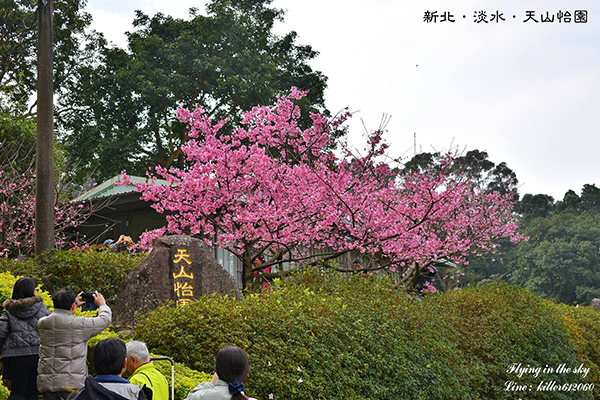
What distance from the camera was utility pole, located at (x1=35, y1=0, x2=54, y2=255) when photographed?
8.59 m

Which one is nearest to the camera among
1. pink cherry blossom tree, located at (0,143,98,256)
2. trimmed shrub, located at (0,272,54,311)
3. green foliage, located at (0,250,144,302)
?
trimmed shrub, located at (0,272,54,311)

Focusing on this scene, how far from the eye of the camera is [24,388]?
16.9ft

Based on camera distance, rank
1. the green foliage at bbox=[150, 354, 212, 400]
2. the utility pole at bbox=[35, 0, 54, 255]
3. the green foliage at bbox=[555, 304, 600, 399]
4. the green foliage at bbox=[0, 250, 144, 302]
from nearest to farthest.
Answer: the green foliage at bbox=[150, 354, 212, 400] < the green foliage at bbox=[0, 250, 144, 302] < the utility pole at bbox=[35, 0, 54, 255] < the green foliage at bbox=[555, 304, 600, 399]

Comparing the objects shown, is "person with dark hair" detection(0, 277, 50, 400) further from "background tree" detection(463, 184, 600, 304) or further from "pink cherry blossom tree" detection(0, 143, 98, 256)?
"background tree" detection(463, 184, 600, 304)

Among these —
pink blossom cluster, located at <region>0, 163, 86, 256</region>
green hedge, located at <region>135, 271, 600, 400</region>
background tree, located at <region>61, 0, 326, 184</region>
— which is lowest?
green hedge, located at <region>135, 271, 600, 400</region>

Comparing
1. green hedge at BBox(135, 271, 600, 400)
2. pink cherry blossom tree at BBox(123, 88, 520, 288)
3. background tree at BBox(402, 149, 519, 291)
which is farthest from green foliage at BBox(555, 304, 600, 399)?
background tree at BBox(402, 149, 519, 291)

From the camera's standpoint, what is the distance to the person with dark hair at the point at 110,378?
3193 millimetres

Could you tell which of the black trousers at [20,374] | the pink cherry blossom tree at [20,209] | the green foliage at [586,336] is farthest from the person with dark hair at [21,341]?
the green foliage at [586,336]

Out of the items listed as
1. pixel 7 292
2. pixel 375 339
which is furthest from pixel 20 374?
pixel 375 339

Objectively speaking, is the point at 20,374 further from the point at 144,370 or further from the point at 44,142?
the point at 44,142

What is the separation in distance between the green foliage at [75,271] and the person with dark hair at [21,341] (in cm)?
320

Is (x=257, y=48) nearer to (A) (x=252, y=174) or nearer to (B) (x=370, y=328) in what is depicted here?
(A) (x=252, y=174)

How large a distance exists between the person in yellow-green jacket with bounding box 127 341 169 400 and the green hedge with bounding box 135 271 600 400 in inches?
54.4

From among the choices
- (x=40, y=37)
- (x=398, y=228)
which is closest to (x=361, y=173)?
(x=398, y=228)
